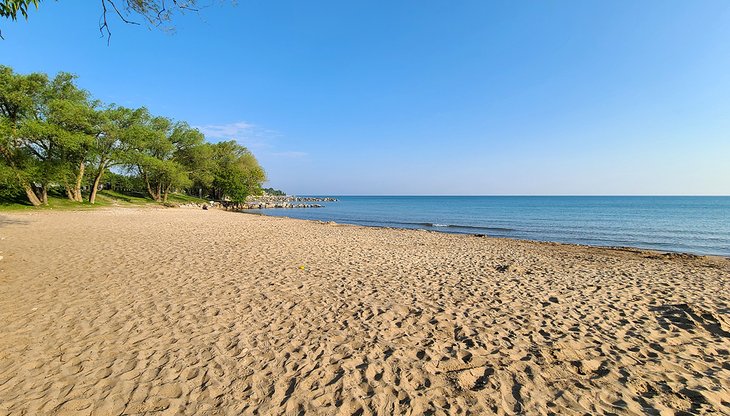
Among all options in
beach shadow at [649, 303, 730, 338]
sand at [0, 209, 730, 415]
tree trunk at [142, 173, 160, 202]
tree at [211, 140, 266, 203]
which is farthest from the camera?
tree at [211, 140, 266, 203]

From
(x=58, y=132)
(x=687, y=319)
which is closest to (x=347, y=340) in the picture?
(x=687, y=319)

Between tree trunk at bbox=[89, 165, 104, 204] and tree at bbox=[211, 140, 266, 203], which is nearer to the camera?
tree trunk at bbox=[89, 165, 104, 204]

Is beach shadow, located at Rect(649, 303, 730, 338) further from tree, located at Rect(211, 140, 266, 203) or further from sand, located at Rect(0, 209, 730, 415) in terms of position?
tree, located at Rect(211, 140, 266, 203)

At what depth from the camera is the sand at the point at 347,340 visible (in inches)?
143

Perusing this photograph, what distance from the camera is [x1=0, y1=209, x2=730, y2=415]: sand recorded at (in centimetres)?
362

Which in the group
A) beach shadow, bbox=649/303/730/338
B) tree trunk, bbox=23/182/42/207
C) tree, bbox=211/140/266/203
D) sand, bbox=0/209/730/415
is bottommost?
beach shadow, bbox=649/303/730/338

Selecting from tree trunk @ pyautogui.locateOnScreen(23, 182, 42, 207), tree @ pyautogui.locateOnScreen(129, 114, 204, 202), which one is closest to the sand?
tree trunk @ pyautogui.locateOnScreen(23, 182, 42, 207)

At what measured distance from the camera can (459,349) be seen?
4.82 meters

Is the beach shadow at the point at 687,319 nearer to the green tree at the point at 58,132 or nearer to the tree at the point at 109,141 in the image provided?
the green tree at the point at 58,132

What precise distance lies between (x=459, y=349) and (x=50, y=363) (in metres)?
5.60

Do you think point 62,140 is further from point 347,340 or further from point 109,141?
point 347,340

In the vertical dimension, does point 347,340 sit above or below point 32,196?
below

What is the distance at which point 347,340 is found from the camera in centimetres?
505

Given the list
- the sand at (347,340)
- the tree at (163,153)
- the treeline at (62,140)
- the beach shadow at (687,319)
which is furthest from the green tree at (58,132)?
the beach shadow at (687,319)
